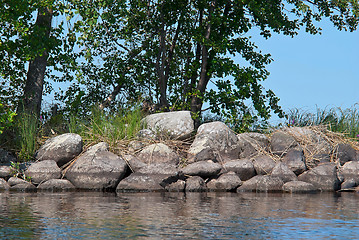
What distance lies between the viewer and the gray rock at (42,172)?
35.9 feet

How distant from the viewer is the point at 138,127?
12.8 m

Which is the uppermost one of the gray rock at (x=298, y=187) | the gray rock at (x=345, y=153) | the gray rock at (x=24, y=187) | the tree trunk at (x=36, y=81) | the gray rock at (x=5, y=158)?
the tree trunk at (x=36, y=81)

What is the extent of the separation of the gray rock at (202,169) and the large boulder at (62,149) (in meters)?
2.95

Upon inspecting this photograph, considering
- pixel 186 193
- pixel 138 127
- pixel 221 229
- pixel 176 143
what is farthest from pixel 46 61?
pixel 221 229

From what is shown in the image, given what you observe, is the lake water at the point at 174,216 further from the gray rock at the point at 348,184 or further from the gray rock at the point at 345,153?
the gray rock at the point at 345,153

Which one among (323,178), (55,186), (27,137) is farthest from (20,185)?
(323,178)

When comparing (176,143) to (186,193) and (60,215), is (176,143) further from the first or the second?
(60,215)

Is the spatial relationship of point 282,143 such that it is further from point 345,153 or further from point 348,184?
point 348,184

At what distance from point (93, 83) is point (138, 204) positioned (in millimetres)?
9864

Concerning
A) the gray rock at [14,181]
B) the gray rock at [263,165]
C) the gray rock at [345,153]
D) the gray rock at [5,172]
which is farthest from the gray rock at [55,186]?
the gray rock at [345,153]

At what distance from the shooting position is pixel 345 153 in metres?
13.0

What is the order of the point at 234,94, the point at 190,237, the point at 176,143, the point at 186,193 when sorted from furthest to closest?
1. the point at 234,94
2. the point at 176,143
3. the point at 186,193
4. the point at 190,237

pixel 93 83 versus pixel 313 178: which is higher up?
pixel 93 83

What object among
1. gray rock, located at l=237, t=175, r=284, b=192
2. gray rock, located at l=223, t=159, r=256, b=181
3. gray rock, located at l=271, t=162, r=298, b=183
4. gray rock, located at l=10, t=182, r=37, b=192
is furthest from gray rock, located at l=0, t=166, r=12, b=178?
gray rock, located at l=271, t=162, r=298, b=183
